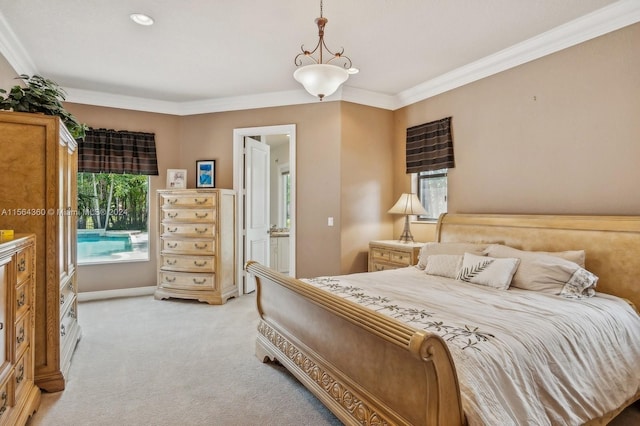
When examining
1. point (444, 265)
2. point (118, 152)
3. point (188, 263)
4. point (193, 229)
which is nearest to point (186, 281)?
point (188, 263)

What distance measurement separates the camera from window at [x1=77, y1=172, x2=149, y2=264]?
4703 millimetres

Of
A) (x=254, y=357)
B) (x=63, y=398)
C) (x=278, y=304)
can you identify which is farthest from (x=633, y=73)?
(x=63, y=398)

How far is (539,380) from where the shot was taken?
1.55 m

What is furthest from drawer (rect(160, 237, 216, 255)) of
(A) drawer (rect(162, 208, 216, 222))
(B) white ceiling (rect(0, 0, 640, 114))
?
(B) white ceiling (rect(0, 0, 640, 114))

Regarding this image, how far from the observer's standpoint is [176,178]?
4938 millimetres

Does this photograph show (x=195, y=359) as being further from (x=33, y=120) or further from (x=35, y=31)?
(x=35, y=31)

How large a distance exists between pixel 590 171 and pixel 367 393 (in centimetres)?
255

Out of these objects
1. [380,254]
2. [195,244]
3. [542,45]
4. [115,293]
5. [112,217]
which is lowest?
[115,293]

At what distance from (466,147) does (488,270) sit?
167cm

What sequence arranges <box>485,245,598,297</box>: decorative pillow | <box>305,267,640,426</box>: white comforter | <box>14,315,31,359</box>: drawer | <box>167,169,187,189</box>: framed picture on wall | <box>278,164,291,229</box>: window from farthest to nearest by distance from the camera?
1. <box>278,164,291,229</box>: window
2. <box>167,169,187,189</box>: framed picture on wall
3. <box>485,245,598,297</box>: decorative pillow
4. <box>14,315,31,359</box>: drawer
5. <box>305,267,640,426</box>: white comforter

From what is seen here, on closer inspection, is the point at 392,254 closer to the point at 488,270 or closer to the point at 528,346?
the point at 488,270

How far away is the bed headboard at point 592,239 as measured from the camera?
96.1 inches

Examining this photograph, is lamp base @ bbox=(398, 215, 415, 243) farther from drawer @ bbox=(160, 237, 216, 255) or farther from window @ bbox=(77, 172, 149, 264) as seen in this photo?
window @ bbox=(77, 172, 149, 264)

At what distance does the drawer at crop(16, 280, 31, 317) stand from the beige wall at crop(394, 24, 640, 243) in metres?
3.82
